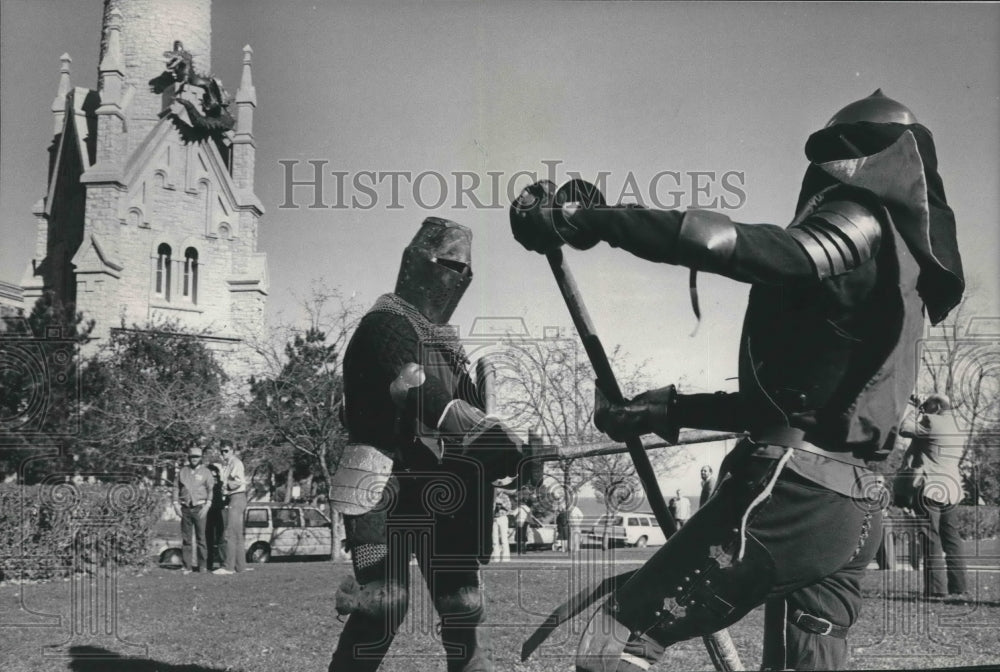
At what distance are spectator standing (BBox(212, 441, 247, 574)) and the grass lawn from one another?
1.36 metres

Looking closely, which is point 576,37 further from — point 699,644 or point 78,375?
point 78,375

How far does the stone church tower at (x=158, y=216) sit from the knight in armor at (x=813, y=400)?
6.52 meters

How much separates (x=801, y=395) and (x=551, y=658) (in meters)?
2.68

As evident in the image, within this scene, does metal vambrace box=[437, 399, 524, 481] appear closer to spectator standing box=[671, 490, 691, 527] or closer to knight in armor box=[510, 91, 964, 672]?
knight in armor box=[510, 91, 964, 672]

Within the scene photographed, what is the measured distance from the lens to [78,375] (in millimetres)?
9117

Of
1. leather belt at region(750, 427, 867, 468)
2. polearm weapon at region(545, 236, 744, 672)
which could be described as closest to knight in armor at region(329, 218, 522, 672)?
polearm weapon at region(545, 236, 744, 672)

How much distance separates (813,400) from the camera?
185cm

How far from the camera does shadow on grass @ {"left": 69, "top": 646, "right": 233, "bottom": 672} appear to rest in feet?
12.6

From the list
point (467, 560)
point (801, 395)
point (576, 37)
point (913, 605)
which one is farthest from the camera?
point (913, 605)

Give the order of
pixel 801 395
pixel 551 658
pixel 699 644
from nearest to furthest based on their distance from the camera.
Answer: pixel 801 395
pixel 551 658
pixel 699 644

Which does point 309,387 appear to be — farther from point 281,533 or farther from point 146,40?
point 146,40

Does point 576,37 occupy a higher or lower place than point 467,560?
higher

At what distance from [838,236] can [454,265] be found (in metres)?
1.43

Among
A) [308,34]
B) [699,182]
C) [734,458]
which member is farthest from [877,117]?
[308,34]
